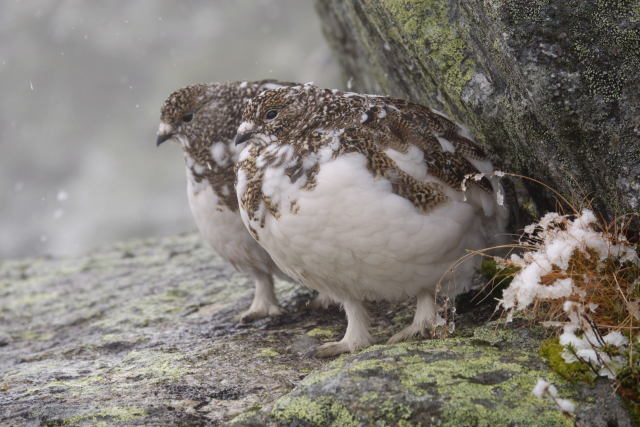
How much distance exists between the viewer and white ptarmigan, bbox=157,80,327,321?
4555 millimetres

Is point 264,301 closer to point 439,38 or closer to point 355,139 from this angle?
point 355,139

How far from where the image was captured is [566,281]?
3.06 metres

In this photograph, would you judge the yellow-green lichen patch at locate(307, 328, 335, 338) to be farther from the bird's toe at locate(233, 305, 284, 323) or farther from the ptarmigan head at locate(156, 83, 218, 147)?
the ptarmigan head at locate(156, 83, 218, 147)

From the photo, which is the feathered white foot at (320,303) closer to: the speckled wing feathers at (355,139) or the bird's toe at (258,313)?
the bird's toe at (258,313)

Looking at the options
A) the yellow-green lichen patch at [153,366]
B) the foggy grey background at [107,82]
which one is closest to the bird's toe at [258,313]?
the yellow-green lichen patch at [153,366]

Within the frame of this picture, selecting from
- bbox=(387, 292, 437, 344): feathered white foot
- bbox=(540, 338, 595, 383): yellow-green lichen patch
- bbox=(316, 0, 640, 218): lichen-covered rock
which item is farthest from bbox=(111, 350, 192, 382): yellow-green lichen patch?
bbox=(316, 0, 640, 218): lichen-covered rock

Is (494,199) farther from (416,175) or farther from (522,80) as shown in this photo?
(522,80)

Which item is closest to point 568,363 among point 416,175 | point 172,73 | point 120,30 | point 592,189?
point 592,189

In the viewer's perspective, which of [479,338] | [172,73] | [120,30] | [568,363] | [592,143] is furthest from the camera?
[120,30]

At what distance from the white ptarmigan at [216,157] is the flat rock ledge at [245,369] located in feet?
1.51

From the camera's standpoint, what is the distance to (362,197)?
11.2 ft

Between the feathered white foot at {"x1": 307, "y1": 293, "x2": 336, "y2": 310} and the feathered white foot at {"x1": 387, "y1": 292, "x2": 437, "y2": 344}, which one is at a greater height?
the feathered white foot at {"x1": 307, "y1": 293, "x2": 336, "y2": 310}

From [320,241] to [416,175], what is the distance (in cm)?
52

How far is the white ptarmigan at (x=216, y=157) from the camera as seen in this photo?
14.9 ft
